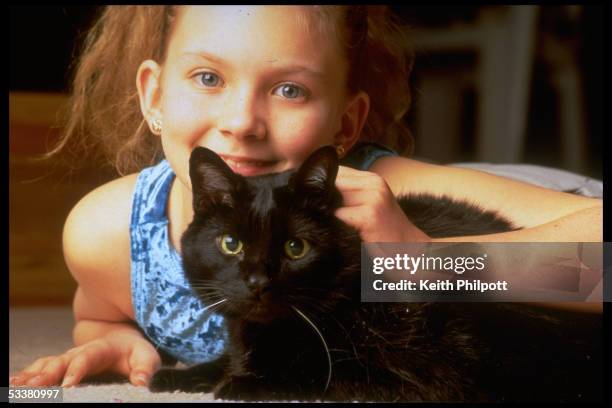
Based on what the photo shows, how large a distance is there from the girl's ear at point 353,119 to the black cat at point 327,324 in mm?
118

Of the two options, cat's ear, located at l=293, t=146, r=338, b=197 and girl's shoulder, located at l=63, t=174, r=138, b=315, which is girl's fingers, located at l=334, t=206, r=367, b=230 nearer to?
cat's ear, located at l=293, t=146, r=338, b=197

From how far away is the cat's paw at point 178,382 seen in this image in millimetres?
926

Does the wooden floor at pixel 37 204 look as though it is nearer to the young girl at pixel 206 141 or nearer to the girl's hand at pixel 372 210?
the young girl at pixel 206 141

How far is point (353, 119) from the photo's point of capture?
98 centimetres

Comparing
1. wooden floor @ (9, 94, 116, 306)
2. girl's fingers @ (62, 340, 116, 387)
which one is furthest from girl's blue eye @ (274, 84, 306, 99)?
girl's fingers @ (62, 340, 116, 387)

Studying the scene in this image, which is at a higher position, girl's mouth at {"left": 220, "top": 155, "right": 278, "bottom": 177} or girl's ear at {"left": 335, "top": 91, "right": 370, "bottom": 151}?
girl's ear at {"left": 335, "top": 91, "right": 370, "bottom": 151}

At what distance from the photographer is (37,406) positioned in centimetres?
94

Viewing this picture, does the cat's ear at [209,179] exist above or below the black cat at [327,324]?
above

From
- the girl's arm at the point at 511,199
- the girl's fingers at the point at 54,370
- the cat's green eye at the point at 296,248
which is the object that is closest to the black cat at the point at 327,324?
the cat's green eye at the point at 296,248

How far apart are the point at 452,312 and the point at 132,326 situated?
0.48 m

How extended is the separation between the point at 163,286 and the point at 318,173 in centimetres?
32

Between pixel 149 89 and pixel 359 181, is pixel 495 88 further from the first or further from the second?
pixel 149 89

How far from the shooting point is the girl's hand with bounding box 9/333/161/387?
0.97 metres

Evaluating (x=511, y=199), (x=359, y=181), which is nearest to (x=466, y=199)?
(x=511, y=199)
